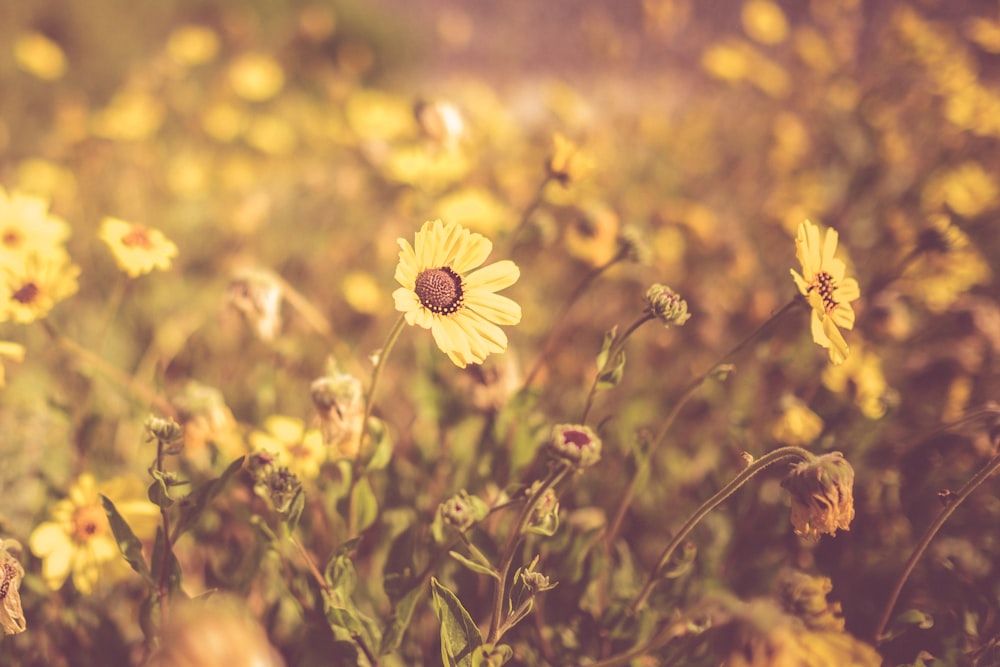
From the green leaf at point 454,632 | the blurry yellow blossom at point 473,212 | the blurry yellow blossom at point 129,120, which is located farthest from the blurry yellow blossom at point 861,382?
the blurry yellow blossom at point 129,120

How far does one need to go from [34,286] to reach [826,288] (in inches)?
49.7

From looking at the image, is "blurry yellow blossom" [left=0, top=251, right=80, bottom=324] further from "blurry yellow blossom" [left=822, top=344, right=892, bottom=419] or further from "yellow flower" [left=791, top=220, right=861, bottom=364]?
"blurry yellow blossom" [left=822, top=344, right=892, bottom=419]

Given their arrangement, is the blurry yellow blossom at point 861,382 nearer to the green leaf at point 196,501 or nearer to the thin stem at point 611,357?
the thin stem at point 611,357

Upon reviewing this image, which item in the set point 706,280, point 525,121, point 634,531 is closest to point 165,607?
point 634,531

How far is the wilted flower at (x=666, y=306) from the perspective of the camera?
37.1 inches

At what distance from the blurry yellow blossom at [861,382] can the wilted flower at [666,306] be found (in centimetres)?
53

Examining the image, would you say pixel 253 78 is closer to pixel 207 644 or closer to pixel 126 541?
pixel 126 541

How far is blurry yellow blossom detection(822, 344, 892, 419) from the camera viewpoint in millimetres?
1299

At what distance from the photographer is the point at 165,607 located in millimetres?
988

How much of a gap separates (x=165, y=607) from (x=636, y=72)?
5555 mm

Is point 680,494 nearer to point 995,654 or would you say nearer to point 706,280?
point 995,654

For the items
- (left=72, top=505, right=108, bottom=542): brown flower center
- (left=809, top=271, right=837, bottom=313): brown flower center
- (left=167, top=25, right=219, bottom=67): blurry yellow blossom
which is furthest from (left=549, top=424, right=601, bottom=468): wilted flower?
(left=167, top=25, right=219, bottom=67): blurry yellow blossom

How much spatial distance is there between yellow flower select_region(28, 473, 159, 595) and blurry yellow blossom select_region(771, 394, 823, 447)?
1.11 m

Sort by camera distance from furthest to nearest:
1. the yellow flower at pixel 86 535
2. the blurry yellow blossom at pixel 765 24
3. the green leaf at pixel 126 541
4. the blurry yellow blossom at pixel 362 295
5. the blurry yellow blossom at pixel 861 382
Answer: the blurry yellow blossom at pixel 765 24, the blurry yellow blossom at pixel 362 295, the blurry yellow blossom at pixel 861 382, the yellow flower at pixel 86 535, the green leaf at pixel 126 541
